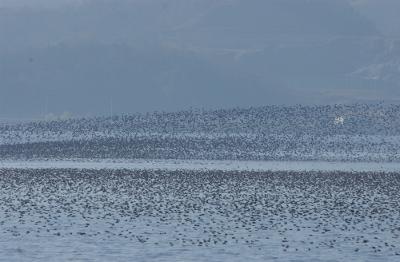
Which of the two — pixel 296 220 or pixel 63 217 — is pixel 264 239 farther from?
pixel 63 217

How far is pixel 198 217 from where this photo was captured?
6066cm

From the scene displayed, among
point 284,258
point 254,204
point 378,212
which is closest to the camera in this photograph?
point 284,258

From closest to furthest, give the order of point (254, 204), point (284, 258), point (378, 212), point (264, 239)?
1. point (284, 258)
2. point (264, 239)
3. point (378, 212)
4. point (254, 204)

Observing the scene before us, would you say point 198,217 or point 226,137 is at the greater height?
point 198,217

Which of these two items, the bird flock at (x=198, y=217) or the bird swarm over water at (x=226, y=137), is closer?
the bird flock at (x=198, y=217)

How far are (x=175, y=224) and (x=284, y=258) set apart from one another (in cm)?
1038

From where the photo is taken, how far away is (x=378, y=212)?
63.2 metres

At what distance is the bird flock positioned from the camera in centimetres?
4931

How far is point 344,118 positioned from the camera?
615 ft

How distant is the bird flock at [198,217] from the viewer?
49.3 meters

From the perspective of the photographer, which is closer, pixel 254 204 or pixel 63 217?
pixel 63 217

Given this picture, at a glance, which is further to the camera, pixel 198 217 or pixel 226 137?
pixel 226 137

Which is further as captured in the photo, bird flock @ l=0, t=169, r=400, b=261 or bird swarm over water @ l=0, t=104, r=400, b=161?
bird swarm over water @ l=0, t=104, r=400, b=161

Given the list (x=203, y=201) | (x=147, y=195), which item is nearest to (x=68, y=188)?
(x=147, y=195)
